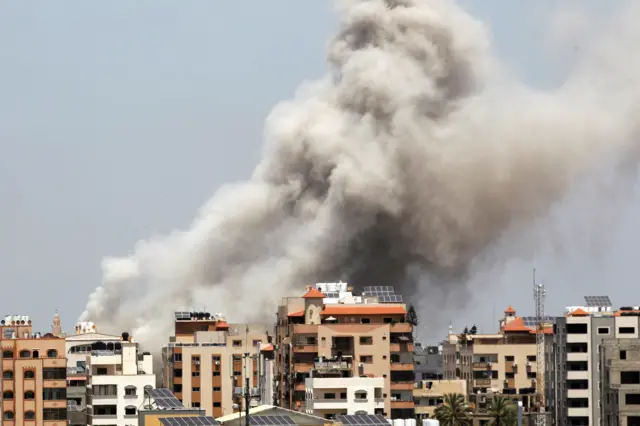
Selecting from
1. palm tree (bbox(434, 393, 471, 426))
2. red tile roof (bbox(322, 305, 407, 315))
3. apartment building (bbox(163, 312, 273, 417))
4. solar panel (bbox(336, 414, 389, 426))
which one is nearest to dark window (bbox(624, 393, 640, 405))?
solar panel (bbox(336, 414, 389, 426))

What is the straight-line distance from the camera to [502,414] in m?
80.5

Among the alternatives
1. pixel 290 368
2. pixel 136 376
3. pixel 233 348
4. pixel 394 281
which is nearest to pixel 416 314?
pixel 394 281

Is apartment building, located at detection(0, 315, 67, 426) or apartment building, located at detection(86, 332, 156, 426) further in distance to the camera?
apartment building, located at detection(86, 332, 156, 426)

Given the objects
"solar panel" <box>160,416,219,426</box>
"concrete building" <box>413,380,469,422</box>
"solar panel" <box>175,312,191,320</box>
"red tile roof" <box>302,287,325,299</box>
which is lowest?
"solar panel" <box>160,416,219,426</box>

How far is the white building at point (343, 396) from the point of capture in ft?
241

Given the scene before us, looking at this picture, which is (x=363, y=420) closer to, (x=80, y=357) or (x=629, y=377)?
(x=629, y=377)

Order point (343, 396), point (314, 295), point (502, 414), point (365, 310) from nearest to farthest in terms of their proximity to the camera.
Answer: point (343, 396) < point (502, 414) < point (365, 310) < point (314, 295)

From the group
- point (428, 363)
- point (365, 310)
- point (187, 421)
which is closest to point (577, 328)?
point (365, 310)

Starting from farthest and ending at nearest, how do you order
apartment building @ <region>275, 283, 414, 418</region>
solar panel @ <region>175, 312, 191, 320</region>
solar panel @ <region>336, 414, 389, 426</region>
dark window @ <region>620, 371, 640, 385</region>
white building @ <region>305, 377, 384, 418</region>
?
solar panel @ <region>175, 312, 191, 320</region> < apartment building @ <region>275, 283, 414, 418</region> < white building @ <region>305, 377, 384, 418</region> < dark window @ <region>620, 371, 640, 385</region> < solar panel @ <region>336, 414, 389, 426</region>

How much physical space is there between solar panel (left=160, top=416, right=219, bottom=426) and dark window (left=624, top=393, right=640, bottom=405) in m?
12.9

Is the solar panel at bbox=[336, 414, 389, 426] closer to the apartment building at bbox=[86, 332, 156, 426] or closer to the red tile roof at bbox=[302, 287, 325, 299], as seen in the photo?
the apartment building at bbox=[86, 332, 156, 426]

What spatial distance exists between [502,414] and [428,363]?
37269mm

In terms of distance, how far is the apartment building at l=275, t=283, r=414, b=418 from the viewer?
73.9m

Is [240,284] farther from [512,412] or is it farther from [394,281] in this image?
[512,412]
